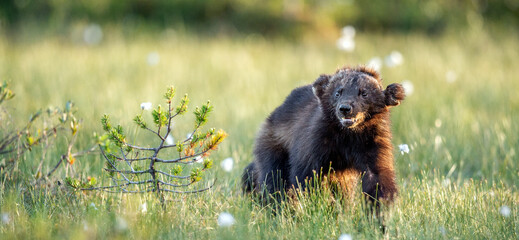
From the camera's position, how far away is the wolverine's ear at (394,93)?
432cm

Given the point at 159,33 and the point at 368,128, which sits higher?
the point at 159,33

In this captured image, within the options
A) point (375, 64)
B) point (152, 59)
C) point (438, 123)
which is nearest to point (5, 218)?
point (375, 64)

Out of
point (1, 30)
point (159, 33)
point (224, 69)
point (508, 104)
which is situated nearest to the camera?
point (508, 104)

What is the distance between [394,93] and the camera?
4.33m

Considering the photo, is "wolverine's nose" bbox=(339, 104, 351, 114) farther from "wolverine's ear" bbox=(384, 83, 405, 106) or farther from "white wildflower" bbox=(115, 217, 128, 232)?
"white wildflower" bbox=(115, 217, 128, 232)

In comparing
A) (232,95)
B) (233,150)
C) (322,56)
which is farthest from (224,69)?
(233,150)

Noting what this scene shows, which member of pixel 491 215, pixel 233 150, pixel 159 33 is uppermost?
pixel 159 33

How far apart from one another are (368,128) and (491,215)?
3.34 feet

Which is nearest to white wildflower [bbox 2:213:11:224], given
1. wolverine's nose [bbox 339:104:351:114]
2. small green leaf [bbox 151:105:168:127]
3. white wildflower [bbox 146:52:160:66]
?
small green leaf [bbox 151:105:168:127]

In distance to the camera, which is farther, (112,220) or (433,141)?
(433,141)

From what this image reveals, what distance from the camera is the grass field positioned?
384 centimetres

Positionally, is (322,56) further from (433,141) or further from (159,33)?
(433,141)

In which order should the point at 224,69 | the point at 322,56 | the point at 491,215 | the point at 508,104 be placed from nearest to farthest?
the point at 491,215 < the point at 508,104 < the point at 224,69 < the point at 322,56

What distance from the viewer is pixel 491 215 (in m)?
4.04
